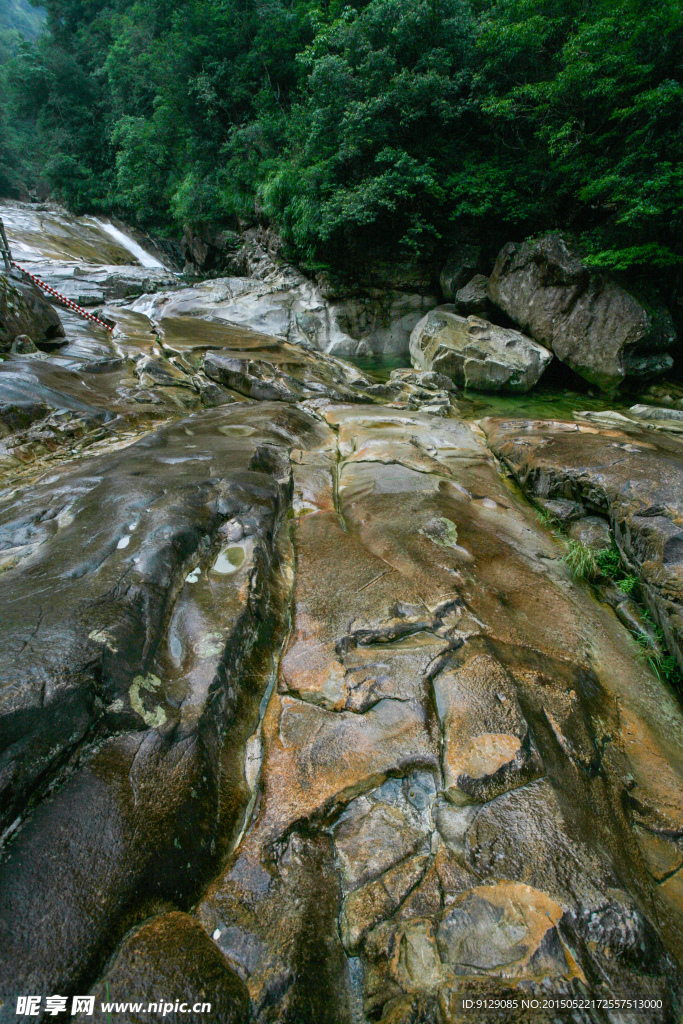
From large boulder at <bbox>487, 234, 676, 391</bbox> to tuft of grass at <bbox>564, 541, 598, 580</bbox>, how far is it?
29.6 feet

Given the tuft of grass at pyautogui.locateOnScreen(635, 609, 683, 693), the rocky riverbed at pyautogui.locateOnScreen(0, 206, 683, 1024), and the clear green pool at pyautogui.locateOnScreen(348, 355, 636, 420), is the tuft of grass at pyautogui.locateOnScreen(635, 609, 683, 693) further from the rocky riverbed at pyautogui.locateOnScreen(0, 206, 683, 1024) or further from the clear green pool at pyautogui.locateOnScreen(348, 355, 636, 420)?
the clear green pool at pyautogui.locateOnScreen(348, 355, 636, 420)

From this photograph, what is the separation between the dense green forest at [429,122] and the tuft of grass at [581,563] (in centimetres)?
903

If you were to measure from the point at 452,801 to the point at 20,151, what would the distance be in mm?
45905

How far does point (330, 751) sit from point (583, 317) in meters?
12.4

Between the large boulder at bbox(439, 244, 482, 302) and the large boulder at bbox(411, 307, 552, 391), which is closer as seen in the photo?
the large boulder at bbox(411, 307, 552, 391)

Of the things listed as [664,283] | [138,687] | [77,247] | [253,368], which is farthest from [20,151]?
[138,687]

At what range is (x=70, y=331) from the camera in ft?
33.3

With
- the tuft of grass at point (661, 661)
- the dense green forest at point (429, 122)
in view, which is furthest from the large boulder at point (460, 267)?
the tuft of grass at point (661, 661)

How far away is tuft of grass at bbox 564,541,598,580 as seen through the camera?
13.6 ft

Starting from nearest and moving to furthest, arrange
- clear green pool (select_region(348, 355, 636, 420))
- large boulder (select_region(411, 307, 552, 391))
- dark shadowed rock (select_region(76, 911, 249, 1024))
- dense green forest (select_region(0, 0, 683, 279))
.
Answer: dark shadowed rock (select_region(76, 911, 249, 1024)) < dense green forest (select_region(0, 0, 683, 279)) < clear green pool (select_region(348, 355, 636, 420)) < large boulder (select_region(411, 307, 552, 391))

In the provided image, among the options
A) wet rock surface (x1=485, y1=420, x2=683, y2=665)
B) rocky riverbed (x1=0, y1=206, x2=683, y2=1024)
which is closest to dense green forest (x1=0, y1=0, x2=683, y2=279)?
wet rock surface (x1=485, y1=420, x2=683, y2=665)

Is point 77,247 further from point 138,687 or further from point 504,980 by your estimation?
point 504,980

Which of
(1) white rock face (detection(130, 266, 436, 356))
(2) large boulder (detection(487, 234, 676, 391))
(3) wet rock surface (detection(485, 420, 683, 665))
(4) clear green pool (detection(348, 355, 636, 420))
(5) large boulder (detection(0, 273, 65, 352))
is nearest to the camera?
(3) wet rock surface (detection(485, 420, 683, 665))

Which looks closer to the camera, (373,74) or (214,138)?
(373,74)
